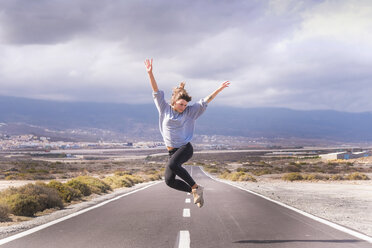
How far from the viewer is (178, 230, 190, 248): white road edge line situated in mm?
6613

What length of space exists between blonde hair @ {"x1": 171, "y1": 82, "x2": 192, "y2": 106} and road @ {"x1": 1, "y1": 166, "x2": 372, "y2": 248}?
228 centimetres

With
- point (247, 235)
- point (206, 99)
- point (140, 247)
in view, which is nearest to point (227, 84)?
Result: point (206, 99)

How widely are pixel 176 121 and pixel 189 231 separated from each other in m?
2.15

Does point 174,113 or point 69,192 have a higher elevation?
point 174,113

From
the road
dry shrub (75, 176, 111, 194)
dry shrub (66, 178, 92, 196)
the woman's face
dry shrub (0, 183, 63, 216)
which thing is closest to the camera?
the road

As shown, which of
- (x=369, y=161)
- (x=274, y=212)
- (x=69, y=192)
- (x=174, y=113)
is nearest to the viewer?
(x=174, y=113)

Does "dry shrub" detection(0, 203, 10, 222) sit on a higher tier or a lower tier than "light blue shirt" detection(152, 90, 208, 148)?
lower

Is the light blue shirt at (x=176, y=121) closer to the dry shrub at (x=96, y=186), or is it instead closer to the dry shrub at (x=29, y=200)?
the dry shrub at (x=29, y=200)

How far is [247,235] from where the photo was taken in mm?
7496

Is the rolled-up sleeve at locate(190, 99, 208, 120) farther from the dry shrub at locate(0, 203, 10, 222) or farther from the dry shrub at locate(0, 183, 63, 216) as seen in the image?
the dry shrub at locate(0, 183, 63, 216)

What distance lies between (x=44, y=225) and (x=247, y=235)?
4.19 metres

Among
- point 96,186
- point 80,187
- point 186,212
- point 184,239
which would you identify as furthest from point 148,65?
point 96,186

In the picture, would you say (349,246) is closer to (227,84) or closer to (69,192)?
(227,84)

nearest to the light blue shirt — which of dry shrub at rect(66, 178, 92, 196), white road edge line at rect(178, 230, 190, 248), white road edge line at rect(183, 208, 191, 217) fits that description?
white road edge line at rect(178, 230, 190, 248)
